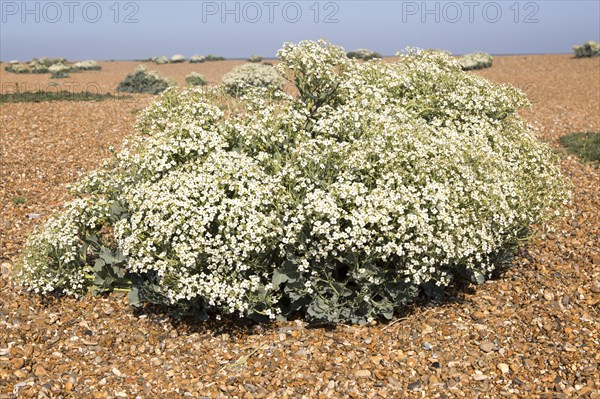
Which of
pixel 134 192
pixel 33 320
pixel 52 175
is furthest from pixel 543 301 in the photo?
pixel 52 175

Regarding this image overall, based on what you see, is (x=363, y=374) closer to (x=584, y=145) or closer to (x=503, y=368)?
(x=503, y=368)

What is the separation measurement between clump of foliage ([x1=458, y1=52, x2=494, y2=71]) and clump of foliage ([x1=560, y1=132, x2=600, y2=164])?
909 inches

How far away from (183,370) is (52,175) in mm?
8527

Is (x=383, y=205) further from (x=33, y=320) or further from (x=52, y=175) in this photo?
(x=52, y=175)

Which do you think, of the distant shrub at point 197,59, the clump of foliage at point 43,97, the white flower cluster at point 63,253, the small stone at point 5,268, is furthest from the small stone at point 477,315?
the distant shrub at point 197,59

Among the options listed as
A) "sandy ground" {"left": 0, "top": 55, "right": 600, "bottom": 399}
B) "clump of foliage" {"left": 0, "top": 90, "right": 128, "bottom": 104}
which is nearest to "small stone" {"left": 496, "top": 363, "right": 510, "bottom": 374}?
"sandy ground" {"left": 0, "top": 55, "right": 600, "bottom": 399}

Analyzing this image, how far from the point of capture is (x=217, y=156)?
7.10m

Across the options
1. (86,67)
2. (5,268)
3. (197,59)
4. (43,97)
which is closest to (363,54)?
(197,59)

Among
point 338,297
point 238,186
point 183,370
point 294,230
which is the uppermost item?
point 238,186

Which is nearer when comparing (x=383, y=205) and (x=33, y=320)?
(x=383, y=205)

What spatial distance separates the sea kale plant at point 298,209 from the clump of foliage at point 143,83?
21.2 m

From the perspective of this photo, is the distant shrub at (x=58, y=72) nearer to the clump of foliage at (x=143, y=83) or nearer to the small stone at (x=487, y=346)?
the clump of foliage at (x=143, y=83)

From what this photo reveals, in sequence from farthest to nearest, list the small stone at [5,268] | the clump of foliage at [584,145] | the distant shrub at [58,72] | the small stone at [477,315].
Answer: the distant shrub at [58,72]
the clump of foliage at [584,145]
the small stone at [5,268]
the small stone at [477,315]

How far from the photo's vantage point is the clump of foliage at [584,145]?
49.1ft
